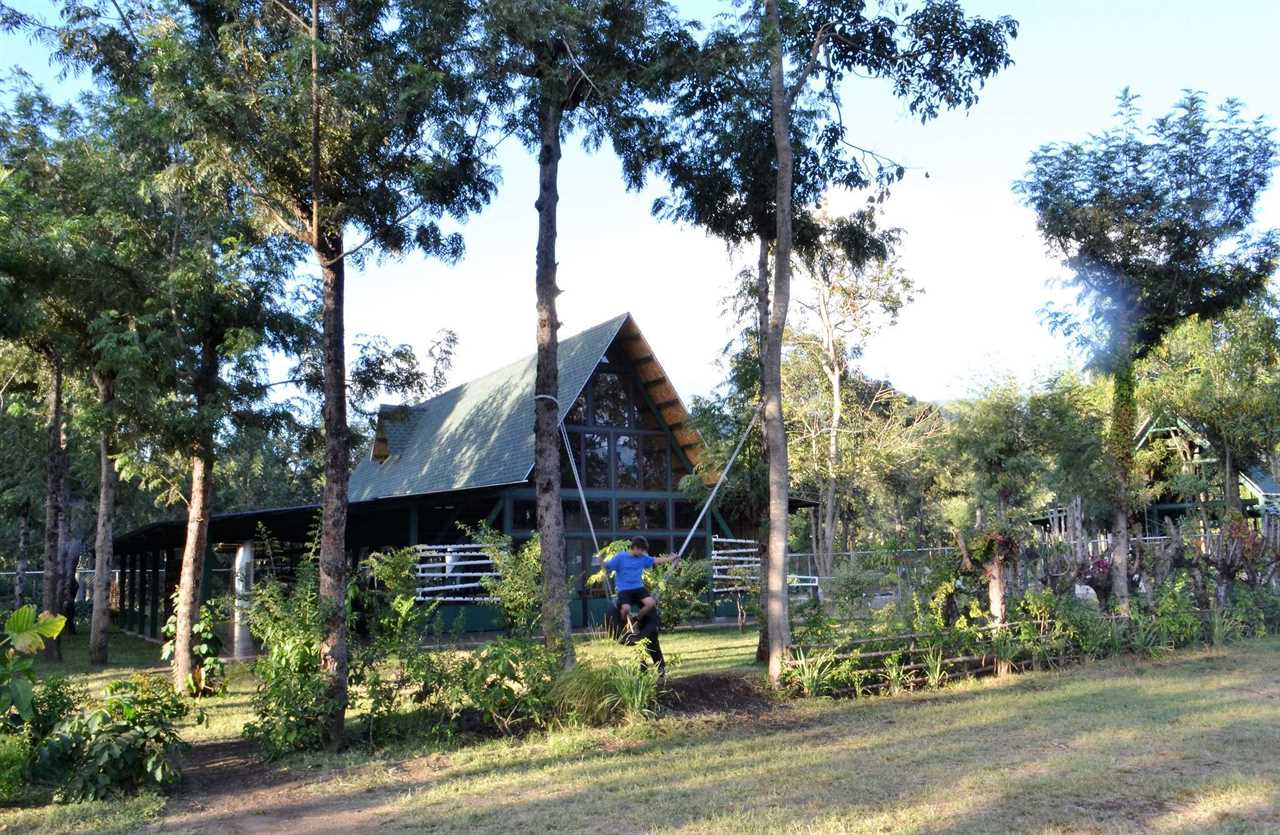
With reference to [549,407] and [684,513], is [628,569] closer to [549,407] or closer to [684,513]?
[549,407]

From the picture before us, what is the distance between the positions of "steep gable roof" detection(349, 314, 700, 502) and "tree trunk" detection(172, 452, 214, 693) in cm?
703

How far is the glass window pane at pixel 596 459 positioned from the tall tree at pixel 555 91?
34.2 feet

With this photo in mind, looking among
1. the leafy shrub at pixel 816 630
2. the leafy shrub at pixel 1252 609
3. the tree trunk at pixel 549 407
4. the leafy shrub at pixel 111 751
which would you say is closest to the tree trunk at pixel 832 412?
the leafy shrub at pixel 1252 609

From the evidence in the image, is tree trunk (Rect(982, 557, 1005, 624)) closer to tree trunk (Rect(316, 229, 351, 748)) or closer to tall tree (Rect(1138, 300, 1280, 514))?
tree trunk (Rect(316, 229, 351, 748))

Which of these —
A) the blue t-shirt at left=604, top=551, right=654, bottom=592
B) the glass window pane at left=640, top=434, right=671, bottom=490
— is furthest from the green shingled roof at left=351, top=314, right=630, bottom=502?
the blue t-shirt at left=604, top=551, right=654, bottom=592

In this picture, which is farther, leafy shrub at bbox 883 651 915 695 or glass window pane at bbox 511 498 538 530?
glass window pane at bbox 511 498 538 530

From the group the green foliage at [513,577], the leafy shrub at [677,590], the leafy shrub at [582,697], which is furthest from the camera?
the leafy shrub at [677,590]

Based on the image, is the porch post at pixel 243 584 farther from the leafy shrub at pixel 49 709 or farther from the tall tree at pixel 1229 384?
the tall tree at pixel 1229 384

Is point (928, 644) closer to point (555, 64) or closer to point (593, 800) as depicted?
point (593, 800)

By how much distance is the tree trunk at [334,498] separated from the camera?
26.7ft

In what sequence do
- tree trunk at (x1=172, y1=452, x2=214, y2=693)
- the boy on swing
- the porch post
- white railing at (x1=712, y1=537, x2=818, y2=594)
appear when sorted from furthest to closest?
white railing at (x1=712, y1=537, x2=818, y2=594), the porch post, tree trunk at (x1=172, y1=452, x2=214, y2=693), the boy on swing

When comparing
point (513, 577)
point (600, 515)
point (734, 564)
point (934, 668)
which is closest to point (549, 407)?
point (513, 577)

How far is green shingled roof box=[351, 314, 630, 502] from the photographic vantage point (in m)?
20.5

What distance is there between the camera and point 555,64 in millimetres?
10539
